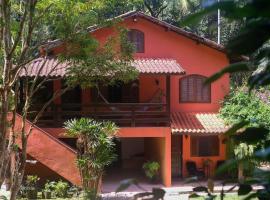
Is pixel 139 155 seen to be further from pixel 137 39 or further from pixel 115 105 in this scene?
pixel 137 39

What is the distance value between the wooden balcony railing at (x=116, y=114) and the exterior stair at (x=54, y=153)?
1873mm

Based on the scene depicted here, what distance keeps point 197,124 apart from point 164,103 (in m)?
1.82

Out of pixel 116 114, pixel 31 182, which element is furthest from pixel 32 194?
pixel 116 114

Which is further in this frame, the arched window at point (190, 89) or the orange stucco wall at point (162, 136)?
the arched window at point (190, 89)

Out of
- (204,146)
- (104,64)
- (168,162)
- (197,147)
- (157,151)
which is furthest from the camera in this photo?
(204,146)

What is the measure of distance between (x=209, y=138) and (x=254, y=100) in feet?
7.93

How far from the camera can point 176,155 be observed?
20188 millimetres

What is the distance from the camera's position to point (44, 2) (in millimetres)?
11062

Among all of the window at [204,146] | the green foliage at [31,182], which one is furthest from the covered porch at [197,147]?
the green foliage at [31,182]

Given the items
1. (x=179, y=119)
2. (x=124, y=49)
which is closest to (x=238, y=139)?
(x=124, y=49)

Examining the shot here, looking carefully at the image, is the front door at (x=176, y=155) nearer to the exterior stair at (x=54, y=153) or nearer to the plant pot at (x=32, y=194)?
the exterior stair at (x=54, y=153)

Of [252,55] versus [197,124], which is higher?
[197,124]

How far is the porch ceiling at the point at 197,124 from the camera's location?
61.4ft

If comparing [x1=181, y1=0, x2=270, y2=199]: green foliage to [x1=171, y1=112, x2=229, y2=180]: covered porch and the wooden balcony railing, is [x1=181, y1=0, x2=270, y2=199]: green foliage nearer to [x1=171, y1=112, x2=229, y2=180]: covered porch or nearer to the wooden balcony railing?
the wooden balcony railing
